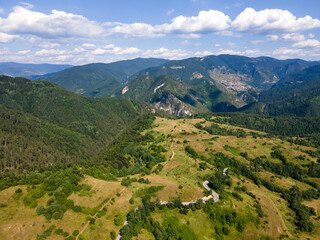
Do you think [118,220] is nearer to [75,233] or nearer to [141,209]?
[141,209]

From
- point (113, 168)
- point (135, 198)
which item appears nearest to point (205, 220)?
point (135, 198)

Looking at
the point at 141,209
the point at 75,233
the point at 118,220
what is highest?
the point at 75,233

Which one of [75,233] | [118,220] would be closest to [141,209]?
[118,220]

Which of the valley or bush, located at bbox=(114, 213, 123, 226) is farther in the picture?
bush, located at bbox=(114, 213, 123, 226)

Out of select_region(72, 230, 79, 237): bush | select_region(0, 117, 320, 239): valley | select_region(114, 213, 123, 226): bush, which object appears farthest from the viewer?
select_region(114, 213, 123, 226): bush

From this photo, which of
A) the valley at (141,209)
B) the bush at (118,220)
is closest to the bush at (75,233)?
the valley at (141,209)

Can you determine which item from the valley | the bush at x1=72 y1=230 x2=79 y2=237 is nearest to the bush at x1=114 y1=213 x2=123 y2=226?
the valley

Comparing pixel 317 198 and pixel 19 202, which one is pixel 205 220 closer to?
pixel 19 202

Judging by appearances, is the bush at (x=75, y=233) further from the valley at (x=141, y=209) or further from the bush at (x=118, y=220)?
the bush at (x=118, y=220)

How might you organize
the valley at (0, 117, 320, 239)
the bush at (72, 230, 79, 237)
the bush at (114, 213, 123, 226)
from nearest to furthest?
the bush at (72, 230, 79, 237) → the valley at (0, 117, 320, 239) → the bush at (114, 213, 123, 226)

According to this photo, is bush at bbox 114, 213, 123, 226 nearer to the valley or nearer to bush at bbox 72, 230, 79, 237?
the valley

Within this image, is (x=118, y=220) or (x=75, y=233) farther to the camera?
(x=118, y=220)
